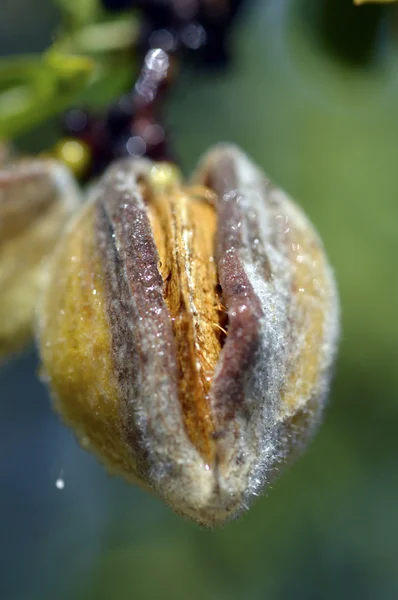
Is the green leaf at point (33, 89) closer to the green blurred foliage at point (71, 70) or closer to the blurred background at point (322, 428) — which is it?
the green blurred foliage at point (71, 70)

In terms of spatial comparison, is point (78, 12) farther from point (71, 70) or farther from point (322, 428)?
point (322, 428)

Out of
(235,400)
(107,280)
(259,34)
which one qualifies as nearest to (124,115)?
(259,34)

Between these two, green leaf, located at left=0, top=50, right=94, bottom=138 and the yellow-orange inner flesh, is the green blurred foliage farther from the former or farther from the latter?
the yellow-orange inner flesh

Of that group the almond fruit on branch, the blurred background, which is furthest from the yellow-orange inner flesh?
the blurred background

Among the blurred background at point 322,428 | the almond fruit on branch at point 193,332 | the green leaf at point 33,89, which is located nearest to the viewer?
the almond fruit on branch at point 193,332

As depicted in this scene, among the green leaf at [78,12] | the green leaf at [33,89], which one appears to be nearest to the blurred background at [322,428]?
the green leaf at [78,12]
